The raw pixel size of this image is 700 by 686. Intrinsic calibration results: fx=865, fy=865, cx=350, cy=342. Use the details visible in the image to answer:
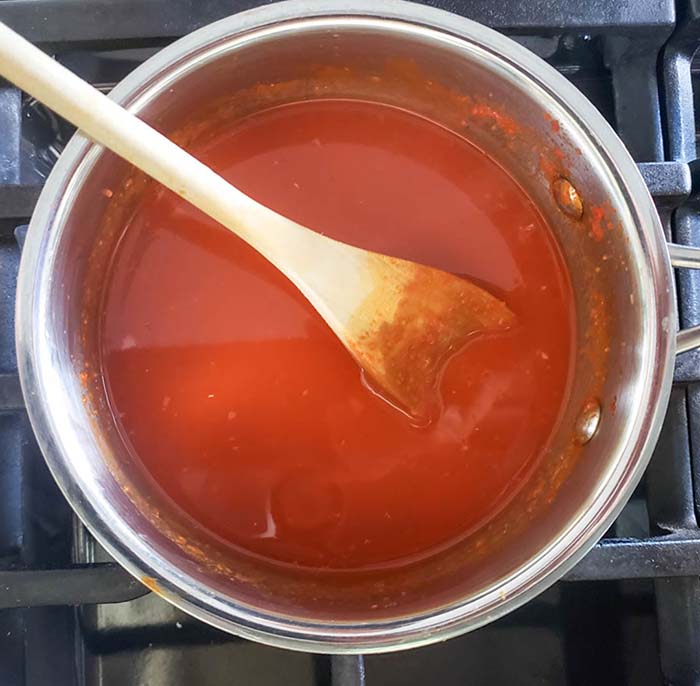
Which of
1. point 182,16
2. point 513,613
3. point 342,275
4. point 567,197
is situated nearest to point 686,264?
point 567,197

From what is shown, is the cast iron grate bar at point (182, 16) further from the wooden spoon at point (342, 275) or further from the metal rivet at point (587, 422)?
the metal rivet at point (587, 422)

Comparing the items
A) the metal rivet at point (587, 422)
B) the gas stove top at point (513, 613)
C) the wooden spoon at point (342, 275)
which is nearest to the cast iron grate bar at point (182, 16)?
the gas stove top at point (513, 613)

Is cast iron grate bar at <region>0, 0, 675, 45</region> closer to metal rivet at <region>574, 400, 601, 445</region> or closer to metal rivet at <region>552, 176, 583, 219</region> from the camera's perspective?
metal rivet at <region>552, 176, 583, 219</region>

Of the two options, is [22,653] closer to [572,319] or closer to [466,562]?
[466,562]

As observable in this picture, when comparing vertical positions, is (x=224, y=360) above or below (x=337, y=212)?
below

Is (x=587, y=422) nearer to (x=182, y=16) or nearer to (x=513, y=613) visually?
(x=513, y=613)

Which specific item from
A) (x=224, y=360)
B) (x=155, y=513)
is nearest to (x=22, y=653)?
(x=155, y=513)
